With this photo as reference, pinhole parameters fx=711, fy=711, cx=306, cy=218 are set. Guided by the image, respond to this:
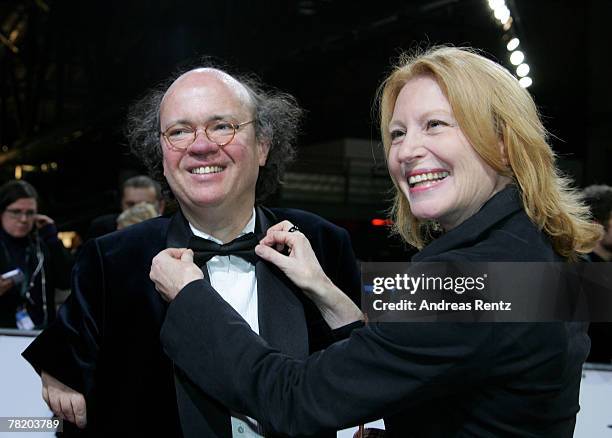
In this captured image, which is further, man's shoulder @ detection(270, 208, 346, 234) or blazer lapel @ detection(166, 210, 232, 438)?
man's shoulder @ detection(270, 208, 346, 234)

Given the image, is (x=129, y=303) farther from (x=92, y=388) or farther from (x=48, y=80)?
(x=48, y=80)

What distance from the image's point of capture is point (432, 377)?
1.00 meters

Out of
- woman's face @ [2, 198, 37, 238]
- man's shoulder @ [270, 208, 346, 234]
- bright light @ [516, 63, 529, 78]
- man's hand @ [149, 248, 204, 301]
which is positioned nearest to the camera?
man's hand @ [149, 248, 204, 301]

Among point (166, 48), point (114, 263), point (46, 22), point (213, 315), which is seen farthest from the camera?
point (46, 22)

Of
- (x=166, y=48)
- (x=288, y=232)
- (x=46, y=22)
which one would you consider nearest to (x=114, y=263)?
(x=288, y=232)

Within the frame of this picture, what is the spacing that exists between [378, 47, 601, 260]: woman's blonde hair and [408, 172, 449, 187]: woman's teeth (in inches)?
2.9

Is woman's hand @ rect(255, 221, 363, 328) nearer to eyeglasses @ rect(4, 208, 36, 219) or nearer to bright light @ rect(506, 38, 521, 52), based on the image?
eyeglasses @ rect(4, 208, 36, 219)

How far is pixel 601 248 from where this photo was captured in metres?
3.29

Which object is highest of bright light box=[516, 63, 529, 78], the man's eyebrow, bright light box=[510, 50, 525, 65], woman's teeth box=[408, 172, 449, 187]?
bright light box=[510, 50, 525, 65]

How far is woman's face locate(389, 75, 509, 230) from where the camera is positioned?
3.67ft

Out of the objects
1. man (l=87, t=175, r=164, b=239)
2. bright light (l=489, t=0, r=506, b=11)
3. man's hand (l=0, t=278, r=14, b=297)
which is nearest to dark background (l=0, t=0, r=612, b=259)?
bright light (l=489, t=0, r=506, b=11)

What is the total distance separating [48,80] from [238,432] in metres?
14.1

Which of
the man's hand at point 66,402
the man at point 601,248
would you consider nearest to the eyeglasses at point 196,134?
the man's hand at point 66,402

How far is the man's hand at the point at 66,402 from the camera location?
1456 mm
